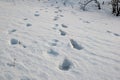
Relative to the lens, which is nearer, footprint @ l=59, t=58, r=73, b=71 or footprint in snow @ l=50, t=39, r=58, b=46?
footprint @ l=59, t=58, r=73, b=71

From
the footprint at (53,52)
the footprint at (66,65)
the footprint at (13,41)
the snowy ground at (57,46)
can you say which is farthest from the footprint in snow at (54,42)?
the footprint at (13,41)

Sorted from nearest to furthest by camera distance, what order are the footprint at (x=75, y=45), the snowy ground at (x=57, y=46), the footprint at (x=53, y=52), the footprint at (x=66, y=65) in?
the snowy ground at (x=57, y=46)
the footprint at (x=66, y=65)
the footprint at (x=53, y=52)
the footprint at (x=75, y=45)

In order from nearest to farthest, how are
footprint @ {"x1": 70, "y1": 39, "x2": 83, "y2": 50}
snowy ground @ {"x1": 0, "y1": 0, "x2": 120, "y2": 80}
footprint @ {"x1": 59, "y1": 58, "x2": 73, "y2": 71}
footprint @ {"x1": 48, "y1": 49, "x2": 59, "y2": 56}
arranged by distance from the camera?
1. snowy ground @ {"x1": 0, "y1": 0, "x2": 120, "y2": 80}
2. footprint @ {"x1": 59, "y1": 58, "x2": 73, "y2": 71}
3. footprint @ {"x1": 48, "y1": 49, "x2": 59, "y2": 56}
4. footprint @ {"x1": 70, "y1": 39, "x2": 83, "y2": 50}

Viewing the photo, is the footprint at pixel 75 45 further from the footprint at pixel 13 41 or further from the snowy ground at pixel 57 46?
the footprint at pixel 13 41

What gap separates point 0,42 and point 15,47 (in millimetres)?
404

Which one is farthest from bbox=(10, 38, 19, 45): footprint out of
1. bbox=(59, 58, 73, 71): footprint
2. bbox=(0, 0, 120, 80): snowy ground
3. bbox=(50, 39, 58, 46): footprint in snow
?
bbox=(59, 58, 73, 71): footprint

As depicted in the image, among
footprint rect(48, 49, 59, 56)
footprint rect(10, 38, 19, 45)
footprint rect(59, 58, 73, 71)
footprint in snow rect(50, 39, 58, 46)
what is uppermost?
footprint rect(10, 38, 19, 45)

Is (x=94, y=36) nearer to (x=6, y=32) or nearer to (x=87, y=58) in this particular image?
(x=87, y=58)

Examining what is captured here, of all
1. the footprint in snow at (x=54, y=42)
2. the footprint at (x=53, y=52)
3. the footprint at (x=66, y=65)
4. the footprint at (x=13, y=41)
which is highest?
the footprint at (x=13, y=41)

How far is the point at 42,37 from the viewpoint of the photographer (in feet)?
12.8

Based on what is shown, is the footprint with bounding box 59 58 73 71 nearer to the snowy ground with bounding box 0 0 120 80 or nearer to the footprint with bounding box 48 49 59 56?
the snowy ground with bounding box 0 0 120 80

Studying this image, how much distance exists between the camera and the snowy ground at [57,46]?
2816 millimetres

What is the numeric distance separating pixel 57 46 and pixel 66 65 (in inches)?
24.3

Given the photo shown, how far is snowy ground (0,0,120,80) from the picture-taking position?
2816 mm
